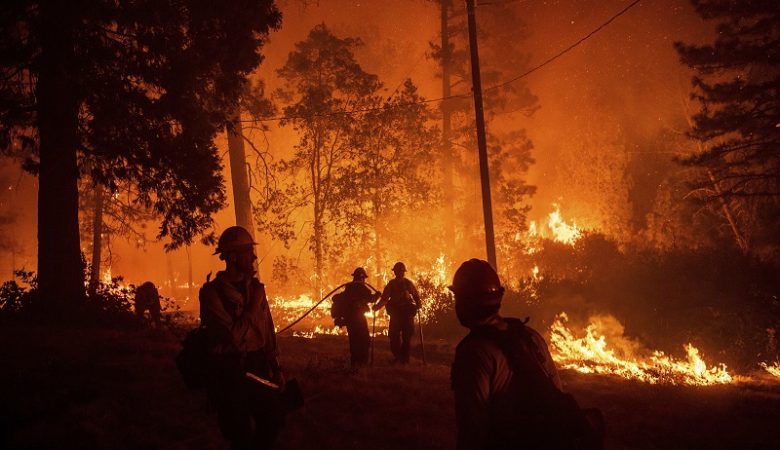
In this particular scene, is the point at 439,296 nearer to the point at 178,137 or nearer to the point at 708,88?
the point at 178,137

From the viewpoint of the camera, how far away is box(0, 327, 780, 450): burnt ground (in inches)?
206

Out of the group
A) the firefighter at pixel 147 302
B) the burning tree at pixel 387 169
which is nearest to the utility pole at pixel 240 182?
the burning tree at pixel 387 169

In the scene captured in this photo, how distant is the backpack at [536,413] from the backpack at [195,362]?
2.15 meters

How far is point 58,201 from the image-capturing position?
10531 millimetres

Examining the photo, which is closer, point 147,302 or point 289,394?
point 289,394

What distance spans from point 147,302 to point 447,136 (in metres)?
21.8

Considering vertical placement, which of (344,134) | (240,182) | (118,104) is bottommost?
(118,104)

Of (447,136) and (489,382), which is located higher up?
(447,136)

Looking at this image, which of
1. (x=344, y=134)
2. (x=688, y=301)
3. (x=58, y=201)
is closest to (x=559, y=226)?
(x=344, y=134)

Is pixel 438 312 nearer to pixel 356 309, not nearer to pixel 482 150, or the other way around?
pixel 482 150

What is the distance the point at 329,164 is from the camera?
23.1m

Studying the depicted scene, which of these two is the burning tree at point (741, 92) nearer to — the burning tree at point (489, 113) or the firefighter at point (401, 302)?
the burning tree at point (489, 113)

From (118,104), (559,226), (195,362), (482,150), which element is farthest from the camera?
(559,226)

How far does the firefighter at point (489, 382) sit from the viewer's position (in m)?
2.09
